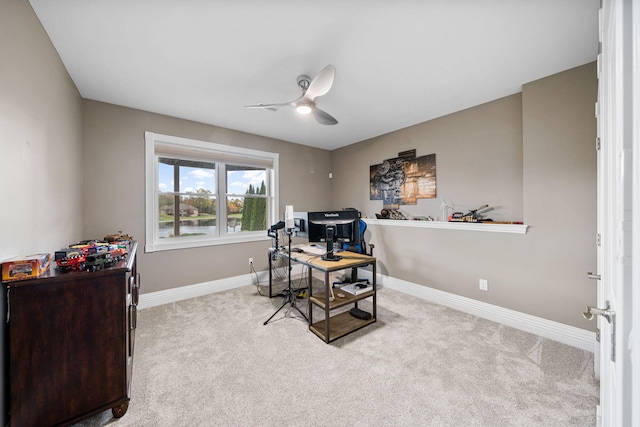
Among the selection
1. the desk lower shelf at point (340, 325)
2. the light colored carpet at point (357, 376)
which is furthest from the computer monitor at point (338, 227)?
the light colored carpet at point (357, 376)

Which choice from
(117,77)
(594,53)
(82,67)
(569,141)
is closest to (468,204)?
(569,141)

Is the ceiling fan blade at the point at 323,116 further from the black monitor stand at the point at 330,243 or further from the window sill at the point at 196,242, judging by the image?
the window sill at the point at 196,242

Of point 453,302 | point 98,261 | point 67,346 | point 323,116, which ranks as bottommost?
point 453,302

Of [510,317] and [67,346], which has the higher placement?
[67,346]

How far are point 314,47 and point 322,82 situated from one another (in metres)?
0.26

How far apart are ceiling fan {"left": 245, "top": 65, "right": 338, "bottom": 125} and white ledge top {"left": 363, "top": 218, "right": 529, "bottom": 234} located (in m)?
1.89

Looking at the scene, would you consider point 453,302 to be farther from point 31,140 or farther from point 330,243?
point 31,140

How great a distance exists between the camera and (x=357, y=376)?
1813 millimetres

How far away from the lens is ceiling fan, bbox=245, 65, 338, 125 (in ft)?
6.09

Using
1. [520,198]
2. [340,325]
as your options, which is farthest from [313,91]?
[520,198]

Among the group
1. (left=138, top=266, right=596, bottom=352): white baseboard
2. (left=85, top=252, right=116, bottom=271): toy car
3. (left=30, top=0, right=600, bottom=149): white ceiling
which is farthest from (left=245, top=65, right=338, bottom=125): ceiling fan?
(left=138, top=266, right=596, bottom=352): white baseboard

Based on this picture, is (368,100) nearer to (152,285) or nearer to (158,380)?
(158,380)

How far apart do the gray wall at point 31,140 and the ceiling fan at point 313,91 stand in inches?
55.3

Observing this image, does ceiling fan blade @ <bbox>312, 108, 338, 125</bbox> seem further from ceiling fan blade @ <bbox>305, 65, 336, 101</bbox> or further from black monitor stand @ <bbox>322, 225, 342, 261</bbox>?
black monitor stand @ <bbox>322, 225, 342, 261</bbox>
